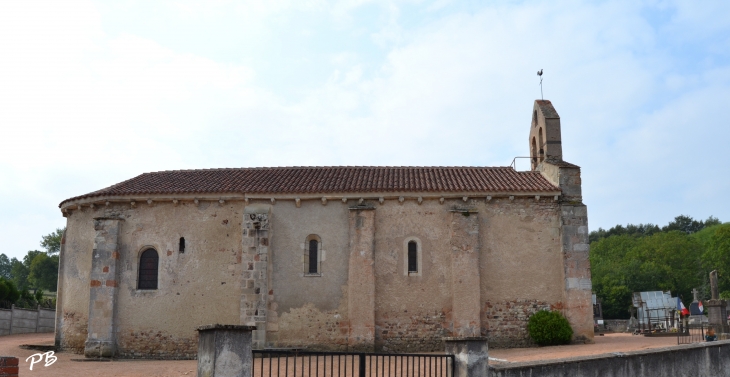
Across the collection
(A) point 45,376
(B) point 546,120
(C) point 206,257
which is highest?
(B) point 546,120

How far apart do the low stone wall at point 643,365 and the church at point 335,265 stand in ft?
20.2

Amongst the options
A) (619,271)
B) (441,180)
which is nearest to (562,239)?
(441,180)

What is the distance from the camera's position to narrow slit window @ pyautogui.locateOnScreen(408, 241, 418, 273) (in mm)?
22000

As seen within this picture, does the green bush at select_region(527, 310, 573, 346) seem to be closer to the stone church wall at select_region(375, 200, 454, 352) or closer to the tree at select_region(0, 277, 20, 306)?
the stone church wall at select_region(375, 200, 454, 352)

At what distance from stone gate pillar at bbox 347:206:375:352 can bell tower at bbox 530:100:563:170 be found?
7.70m

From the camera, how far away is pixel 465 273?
21422mm

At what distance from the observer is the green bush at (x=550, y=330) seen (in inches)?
819

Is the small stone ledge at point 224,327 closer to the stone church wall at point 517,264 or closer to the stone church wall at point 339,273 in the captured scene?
the stone church wall at point 339,273

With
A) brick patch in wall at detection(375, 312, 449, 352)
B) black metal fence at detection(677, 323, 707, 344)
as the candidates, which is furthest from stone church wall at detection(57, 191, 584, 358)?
black metal fence at detection(677, 323, 707, 344)

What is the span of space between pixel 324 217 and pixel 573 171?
8829mm

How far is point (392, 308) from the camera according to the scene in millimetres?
21547

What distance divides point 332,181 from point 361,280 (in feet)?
13.0

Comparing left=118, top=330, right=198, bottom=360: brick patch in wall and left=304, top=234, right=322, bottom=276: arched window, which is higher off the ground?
left=304, top=234, right=322, bottom=276: arched window

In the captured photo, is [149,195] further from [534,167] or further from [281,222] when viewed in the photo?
[534,167]
